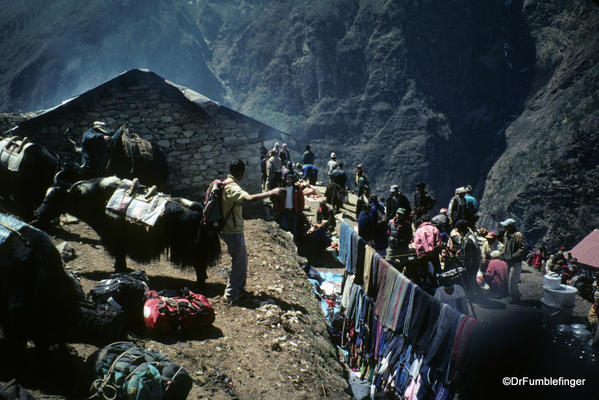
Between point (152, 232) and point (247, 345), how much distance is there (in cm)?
209

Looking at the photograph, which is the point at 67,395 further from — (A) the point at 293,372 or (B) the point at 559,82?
(B) the point at 559,82

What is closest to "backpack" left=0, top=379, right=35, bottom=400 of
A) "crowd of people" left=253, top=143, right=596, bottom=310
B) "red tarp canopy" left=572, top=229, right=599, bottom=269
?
"crowd of people" left=253, top=143, right=596, bottom=310

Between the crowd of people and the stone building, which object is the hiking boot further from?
the stone building

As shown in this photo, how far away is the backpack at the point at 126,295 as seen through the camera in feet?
12.7

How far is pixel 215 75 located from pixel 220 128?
5703 cm

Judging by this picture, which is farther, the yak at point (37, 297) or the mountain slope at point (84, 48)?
the mountain slope at point (84, 48)

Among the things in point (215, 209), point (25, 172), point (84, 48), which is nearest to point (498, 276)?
point (215, 209)

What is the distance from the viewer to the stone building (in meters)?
8.78

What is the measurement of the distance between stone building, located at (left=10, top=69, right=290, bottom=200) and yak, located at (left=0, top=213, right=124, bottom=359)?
20.9 ft

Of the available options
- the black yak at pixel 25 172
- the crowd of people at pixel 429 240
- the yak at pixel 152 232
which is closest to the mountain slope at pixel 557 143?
the crowd of people at pixel 429 240

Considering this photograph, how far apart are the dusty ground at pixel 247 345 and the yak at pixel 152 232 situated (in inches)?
15.0

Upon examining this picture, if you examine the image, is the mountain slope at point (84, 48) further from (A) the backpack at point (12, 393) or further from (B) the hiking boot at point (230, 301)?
(A) the backpack at point (12, 393)

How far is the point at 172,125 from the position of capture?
945 centimetres

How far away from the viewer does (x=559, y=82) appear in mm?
42094
